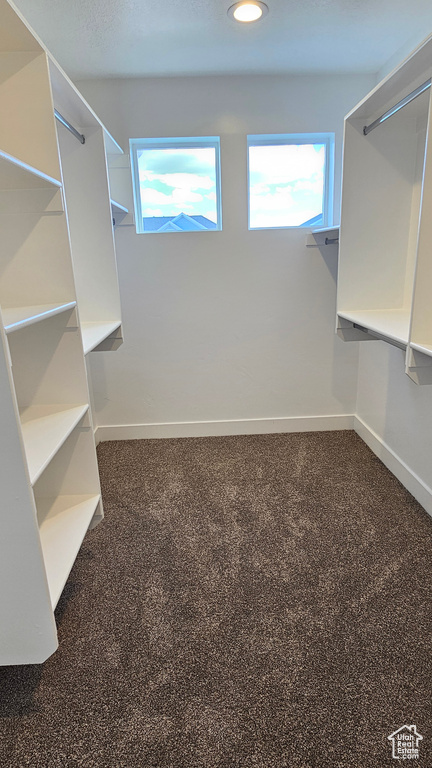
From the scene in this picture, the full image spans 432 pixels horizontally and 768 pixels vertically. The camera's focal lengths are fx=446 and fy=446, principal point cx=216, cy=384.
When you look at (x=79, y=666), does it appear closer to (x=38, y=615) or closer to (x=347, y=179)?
(x=38, y=615)

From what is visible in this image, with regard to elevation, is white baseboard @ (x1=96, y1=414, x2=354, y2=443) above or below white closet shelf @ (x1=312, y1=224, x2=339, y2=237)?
below

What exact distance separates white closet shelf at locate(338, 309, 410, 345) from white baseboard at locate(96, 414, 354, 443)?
3.69ft

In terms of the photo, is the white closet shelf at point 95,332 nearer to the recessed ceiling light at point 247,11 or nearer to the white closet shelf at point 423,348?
the white closet shelf at point 423,348

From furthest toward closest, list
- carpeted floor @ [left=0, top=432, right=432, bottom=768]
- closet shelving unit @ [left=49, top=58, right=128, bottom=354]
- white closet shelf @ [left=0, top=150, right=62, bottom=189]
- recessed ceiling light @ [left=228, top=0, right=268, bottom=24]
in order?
closet shelving unit @ [left=49, top=58, right=128, bottom=354], recessed ceiling light @ [left=228, top=0, right=268, bottom=24], carpeted floor @ [left=0, top=432, right=432, bottom=768], white closet shelf @ [left=0, top=150, right=62, bottom=189]

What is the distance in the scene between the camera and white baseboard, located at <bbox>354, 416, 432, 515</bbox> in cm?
238

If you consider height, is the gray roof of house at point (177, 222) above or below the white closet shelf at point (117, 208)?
below

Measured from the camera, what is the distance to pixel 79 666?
156cm

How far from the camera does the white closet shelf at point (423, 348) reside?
1533 millimetres

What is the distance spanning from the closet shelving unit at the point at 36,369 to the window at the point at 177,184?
1.14 metres

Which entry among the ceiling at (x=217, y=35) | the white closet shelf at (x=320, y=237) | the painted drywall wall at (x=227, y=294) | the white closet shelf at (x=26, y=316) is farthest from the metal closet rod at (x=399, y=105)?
the white closet shelf at (x=26, y=316)

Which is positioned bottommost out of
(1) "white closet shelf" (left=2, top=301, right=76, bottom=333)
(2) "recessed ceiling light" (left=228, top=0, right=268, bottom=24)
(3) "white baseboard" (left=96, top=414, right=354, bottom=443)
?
(3) "white baseboard" (left=96, top=414, right=354, bottom=443)

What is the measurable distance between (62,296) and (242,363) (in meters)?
1.91

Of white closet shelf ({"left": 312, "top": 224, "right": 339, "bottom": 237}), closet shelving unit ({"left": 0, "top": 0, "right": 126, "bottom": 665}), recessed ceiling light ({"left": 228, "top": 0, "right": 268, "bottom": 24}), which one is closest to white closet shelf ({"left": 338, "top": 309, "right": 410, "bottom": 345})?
white closet shelf ({"left": 312, "top": 224, "right": 339, "bottom": 237})

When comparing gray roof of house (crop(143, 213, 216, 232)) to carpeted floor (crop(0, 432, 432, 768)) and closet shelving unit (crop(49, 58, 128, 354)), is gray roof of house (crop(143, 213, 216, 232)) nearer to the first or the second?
closet shelving unit (crop(49, 58, 128, 354))
